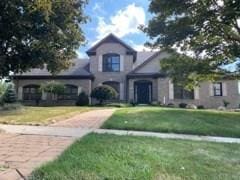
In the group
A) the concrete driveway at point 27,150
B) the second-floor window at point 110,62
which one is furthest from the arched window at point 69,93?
the concrete driveway at point 27,150

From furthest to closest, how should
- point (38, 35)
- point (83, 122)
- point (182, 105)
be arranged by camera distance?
point (182, 105)
point (38, 35)
point (83, 122)

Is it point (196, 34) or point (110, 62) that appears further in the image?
point (110, 62)

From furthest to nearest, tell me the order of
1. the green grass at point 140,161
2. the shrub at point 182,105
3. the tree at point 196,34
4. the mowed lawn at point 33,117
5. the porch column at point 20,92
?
the porch column at point 20,92, the shrub at point 182,105, the tree at point 196,34, the mowed lawn at point 33,117, the green grass at point 140,161

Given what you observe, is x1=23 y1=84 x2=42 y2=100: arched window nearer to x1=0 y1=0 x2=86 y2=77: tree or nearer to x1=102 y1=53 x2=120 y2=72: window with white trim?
x1=102 y1=53 x2=120 y2=72: window with white trim

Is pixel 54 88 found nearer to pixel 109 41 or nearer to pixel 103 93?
pixel 103 93

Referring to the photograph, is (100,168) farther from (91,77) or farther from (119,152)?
(91,77)

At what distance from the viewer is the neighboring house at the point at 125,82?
3092cm

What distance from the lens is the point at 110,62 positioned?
32281mm

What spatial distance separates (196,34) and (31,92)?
1977cm

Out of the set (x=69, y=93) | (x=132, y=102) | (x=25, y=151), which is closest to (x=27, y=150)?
(x=25, y=151)

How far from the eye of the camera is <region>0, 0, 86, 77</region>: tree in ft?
51.7

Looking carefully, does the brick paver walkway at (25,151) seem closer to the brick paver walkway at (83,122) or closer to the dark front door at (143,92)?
the brick paver walkway at (83,122)

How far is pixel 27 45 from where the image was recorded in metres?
17.4

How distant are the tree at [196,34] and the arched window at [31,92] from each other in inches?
632
